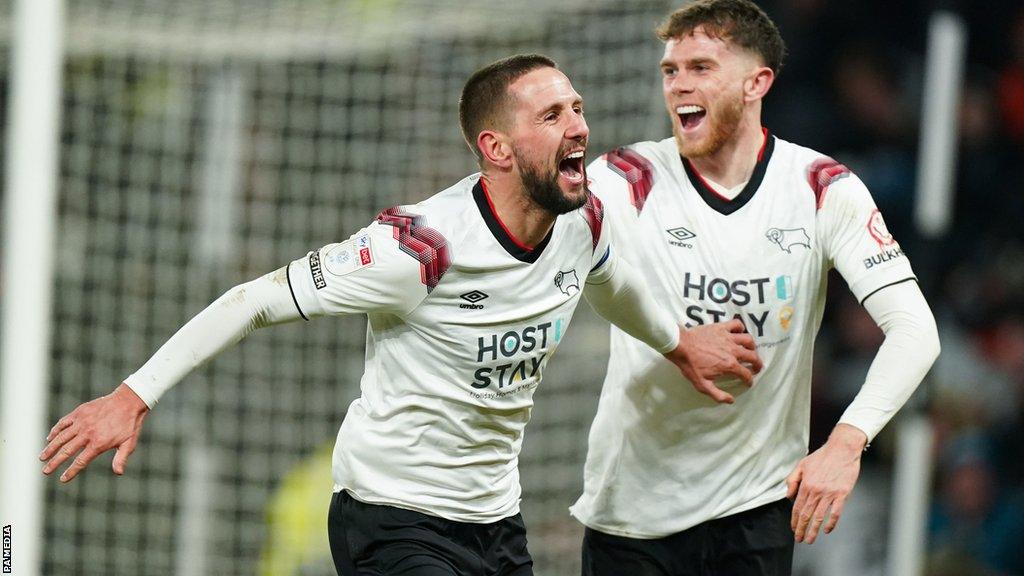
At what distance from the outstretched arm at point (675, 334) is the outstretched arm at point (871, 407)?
0.31m

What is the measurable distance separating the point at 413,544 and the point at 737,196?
1.23m

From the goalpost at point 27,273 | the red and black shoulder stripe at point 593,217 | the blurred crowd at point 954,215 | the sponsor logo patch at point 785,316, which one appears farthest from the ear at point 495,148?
the blurred crowd at point 954,215

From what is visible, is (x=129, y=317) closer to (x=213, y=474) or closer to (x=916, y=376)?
(x=213, y=474)

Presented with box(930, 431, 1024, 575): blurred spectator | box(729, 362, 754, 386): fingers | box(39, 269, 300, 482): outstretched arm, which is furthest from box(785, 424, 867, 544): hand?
box(930, 431, 1024, 575): blurred spectator

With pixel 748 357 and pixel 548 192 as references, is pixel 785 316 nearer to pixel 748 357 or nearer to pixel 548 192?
pixel 748 357

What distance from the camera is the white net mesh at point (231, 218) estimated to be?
6.37 m

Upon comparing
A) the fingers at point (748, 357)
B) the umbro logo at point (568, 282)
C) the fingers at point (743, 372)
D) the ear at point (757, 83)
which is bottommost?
the fingers at point (743, 372)

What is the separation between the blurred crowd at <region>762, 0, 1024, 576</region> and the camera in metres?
6.59

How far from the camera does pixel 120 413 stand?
115 inches

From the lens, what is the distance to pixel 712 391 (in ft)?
11.4

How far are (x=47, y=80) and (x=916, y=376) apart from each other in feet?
7.16

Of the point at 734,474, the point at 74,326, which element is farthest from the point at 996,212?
the point at 74,326

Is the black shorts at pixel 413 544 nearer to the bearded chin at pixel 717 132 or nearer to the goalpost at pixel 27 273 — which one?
the goalpost at pixel 27 273

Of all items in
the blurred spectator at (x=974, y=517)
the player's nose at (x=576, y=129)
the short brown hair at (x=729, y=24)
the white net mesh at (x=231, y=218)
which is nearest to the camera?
the player's nose at (x=576, y=129)
